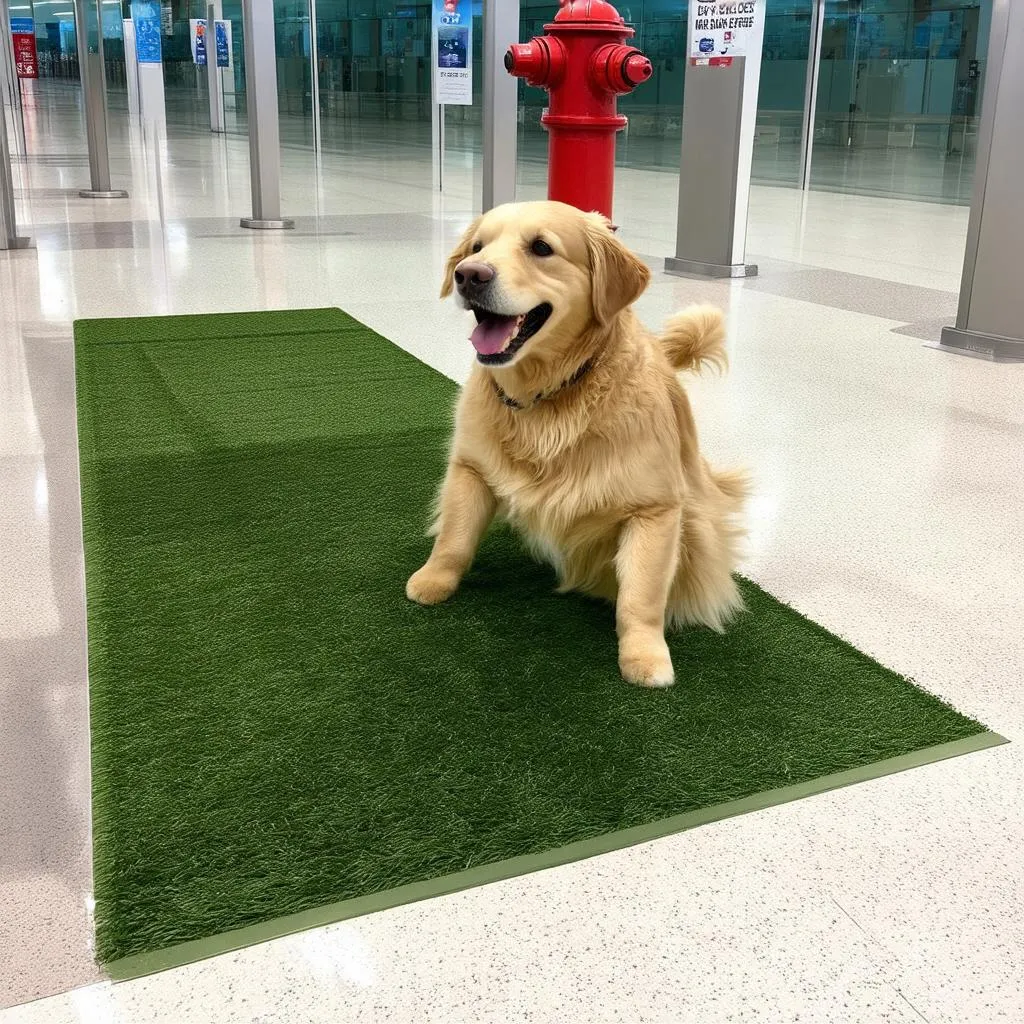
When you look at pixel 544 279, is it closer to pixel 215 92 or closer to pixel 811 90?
pixel 811 90

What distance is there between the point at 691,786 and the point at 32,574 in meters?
1.70

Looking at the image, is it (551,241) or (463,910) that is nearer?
(463,910)

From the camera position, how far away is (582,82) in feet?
8.59

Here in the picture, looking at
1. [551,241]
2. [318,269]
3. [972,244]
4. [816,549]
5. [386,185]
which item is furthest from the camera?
[386,185]

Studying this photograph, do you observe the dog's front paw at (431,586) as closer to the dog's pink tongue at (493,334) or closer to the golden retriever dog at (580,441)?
the golden retriever dog at (580,441)

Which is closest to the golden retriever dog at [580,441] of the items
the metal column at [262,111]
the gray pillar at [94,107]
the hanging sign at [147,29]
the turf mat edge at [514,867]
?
the turf mat edge at [514,867]

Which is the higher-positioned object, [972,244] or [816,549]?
[972,244]

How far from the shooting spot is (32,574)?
264 cm

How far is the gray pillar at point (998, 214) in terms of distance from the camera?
15.8 feet

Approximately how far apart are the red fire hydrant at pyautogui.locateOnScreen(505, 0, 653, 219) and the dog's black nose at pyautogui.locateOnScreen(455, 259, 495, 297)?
69 cm

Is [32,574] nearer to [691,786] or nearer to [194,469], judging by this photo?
[194,469]

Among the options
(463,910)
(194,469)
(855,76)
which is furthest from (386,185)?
(463,910)

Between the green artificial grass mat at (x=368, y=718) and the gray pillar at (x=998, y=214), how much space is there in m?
3.12

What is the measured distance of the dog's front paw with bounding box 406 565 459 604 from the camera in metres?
2.45
